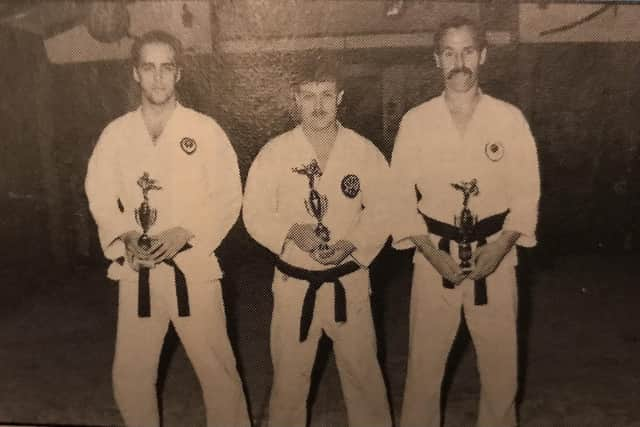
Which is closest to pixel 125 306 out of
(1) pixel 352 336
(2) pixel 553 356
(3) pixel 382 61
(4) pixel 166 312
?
(4) pixel 166 312

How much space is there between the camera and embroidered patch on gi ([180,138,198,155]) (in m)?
2.68

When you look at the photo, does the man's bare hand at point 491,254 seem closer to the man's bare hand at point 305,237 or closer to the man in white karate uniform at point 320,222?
the man in white karate uniform at point 320,222

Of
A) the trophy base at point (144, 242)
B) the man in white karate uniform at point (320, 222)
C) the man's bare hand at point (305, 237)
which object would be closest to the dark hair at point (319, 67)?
the man in white karate uniform at point (320, 222)

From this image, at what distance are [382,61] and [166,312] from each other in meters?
1.39

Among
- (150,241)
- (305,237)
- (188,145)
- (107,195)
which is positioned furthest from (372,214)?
(107,195)

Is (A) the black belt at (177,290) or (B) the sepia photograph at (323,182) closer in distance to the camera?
(B) the sepia photograph at (323,182)

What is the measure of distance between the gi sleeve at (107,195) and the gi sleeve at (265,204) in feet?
1.65

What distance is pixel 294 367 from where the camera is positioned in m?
2.84

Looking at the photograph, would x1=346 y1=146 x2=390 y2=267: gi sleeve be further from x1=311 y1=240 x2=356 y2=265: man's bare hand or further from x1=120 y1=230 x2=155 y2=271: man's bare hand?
x1=120 y1=230 x2=155 y2=271: man's bare hand

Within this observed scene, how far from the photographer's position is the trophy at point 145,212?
2.70 meters

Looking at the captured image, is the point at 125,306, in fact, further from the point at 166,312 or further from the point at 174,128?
the point at 174,128

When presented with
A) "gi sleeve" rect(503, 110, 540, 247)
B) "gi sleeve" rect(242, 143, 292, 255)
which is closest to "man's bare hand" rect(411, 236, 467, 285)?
"gi sleeve" rect(503, 110, 540, 247)

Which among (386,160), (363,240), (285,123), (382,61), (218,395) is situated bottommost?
(218,395)

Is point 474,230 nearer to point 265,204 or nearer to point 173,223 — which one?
point 265,204
